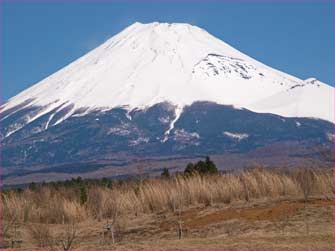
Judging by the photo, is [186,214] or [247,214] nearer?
[247,214]

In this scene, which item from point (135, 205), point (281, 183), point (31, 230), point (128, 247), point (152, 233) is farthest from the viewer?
point (135, 205)

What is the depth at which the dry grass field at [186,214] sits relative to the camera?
69.2 feet

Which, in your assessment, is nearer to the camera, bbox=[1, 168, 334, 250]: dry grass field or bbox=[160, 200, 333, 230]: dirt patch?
bbox=[1, 168, 334, 250]: dry grass field

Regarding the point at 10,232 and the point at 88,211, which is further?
the point at 88,211

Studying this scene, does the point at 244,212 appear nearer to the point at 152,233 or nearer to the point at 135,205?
the point at 152,233

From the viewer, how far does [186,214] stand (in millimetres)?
30328

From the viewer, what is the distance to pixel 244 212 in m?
27.9

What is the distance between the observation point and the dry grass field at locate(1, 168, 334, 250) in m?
21.1

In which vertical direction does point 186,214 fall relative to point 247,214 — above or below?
above

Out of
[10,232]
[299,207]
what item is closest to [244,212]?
[299,207]

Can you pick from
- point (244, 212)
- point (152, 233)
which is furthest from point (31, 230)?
point (244, 212)

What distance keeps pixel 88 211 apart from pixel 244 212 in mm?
8835

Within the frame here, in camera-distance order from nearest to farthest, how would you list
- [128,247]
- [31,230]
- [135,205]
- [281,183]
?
[128,247]
[31,230]
[281,183]
[135,205]

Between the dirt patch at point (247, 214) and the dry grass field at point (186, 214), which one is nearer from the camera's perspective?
the dry grass field at point (186, 214)
